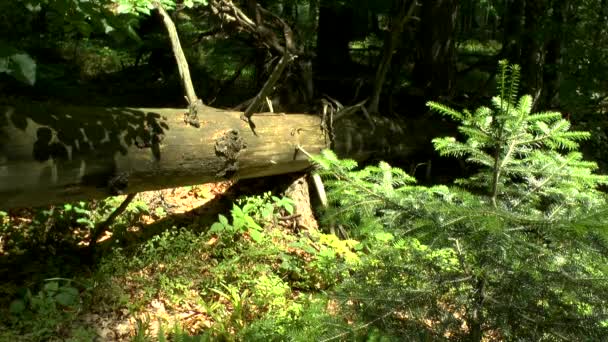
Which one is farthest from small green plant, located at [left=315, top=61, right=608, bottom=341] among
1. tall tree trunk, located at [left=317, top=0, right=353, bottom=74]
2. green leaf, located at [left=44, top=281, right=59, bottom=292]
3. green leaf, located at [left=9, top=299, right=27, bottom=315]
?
tall tree trunk, located at [left=317, top=0, right=353, bottom=74]

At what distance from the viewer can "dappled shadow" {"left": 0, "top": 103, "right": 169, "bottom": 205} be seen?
9.79 feet

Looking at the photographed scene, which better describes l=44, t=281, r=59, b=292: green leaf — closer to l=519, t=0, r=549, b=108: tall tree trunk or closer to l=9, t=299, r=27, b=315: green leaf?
l=9, t=299, r=27, b=315: green leaf

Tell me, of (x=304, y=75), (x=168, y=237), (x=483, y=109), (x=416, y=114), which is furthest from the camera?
(x=416, y=114)

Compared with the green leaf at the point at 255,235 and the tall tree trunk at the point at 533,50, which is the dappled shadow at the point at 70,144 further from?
the tall tree trunk at the point at 533,50

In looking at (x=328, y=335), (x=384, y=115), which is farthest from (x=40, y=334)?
(x=384, y=115)

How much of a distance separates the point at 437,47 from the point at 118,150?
4.85m

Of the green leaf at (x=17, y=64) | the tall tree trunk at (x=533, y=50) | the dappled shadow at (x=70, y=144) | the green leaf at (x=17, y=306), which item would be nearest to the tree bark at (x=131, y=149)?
the dappled shadow at (x=70, y=144)

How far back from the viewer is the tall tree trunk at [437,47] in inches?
267

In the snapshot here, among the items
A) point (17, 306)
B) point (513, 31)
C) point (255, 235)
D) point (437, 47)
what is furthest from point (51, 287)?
point (513, 31)

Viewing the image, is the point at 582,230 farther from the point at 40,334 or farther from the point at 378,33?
the point at 378,33

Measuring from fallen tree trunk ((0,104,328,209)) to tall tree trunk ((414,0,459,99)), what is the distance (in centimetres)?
296

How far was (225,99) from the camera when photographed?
6.47 meters

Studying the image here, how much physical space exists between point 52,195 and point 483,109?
2.64 m

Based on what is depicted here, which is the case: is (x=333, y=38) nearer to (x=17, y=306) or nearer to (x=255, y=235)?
(x=255, y=235)
